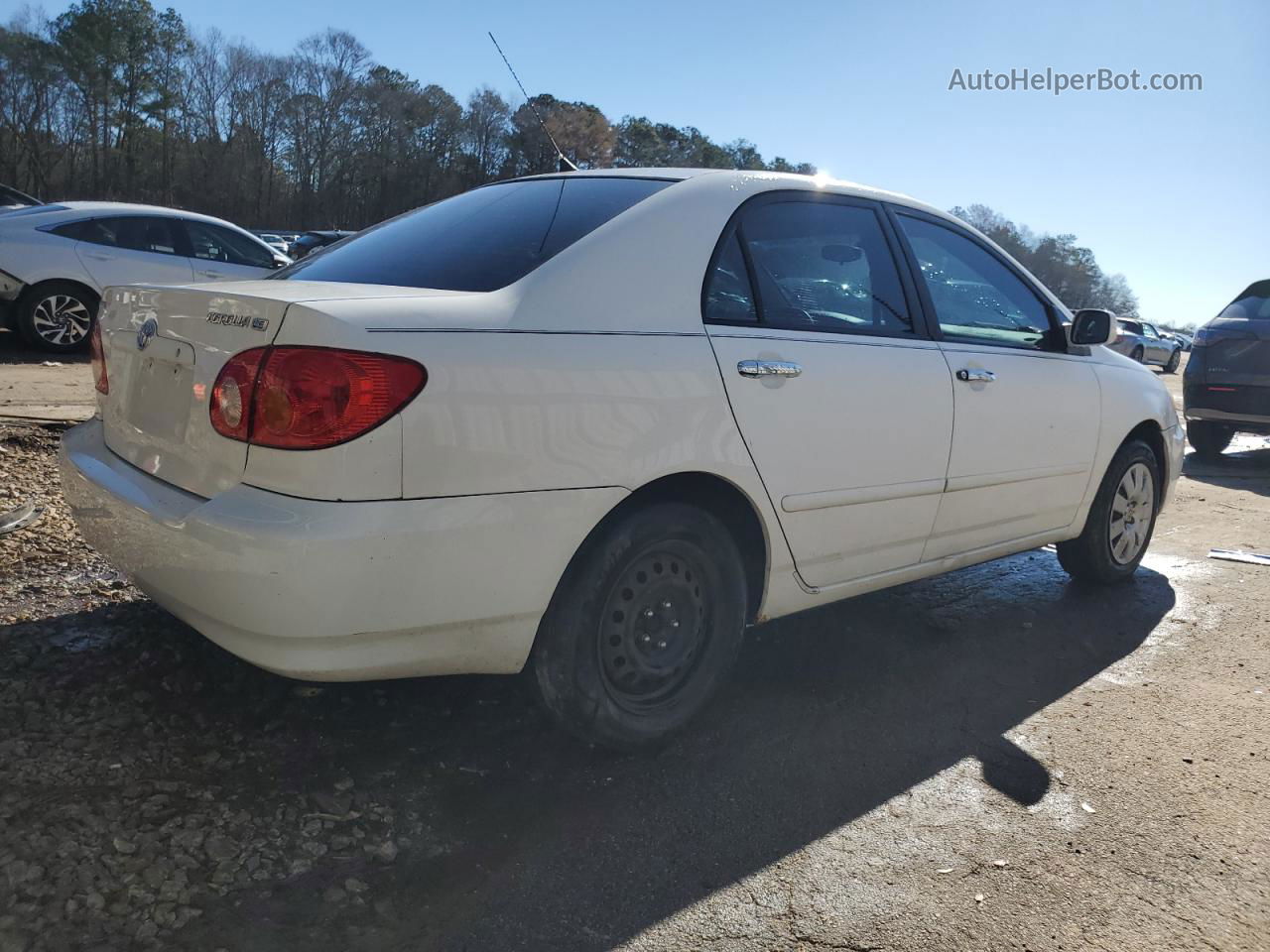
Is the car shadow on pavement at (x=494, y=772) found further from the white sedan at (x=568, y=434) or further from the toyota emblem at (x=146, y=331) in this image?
the toyota emblem at (x=146, y=331)

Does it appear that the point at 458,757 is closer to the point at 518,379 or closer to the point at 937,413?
the point at 518,379

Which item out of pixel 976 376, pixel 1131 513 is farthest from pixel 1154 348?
pixel 976 376

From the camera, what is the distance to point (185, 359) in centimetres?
246

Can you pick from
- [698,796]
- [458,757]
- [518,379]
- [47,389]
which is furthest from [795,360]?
[47,389]

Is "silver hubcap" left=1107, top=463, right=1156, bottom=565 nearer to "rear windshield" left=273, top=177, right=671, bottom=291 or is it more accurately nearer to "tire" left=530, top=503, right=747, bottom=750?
"tire" left=530, top=503, right=747, bottom=750

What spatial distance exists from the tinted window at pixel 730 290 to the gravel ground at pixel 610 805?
1267 mm

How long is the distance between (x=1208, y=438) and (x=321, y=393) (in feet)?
32.8

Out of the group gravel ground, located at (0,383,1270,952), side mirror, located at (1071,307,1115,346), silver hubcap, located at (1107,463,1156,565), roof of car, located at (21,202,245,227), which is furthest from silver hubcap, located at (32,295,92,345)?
silver hubcap, located at (1107,463,1156,565)

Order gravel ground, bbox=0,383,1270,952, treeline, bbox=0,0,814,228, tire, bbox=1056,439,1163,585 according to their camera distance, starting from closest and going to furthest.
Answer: gravel ground, bbox=0,383,1270,952 → tire, bbox=1056,439,1163,585 → treeline, bbox=0,0,814,228

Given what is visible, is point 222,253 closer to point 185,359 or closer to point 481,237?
point 481,237

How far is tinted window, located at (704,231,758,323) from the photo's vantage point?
9.36 ft

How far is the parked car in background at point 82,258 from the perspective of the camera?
892 cm

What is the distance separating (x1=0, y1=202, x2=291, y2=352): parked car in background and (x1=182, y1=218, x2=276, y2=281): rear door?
0.03 feet

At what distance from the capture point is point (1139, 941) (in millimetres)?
2176
